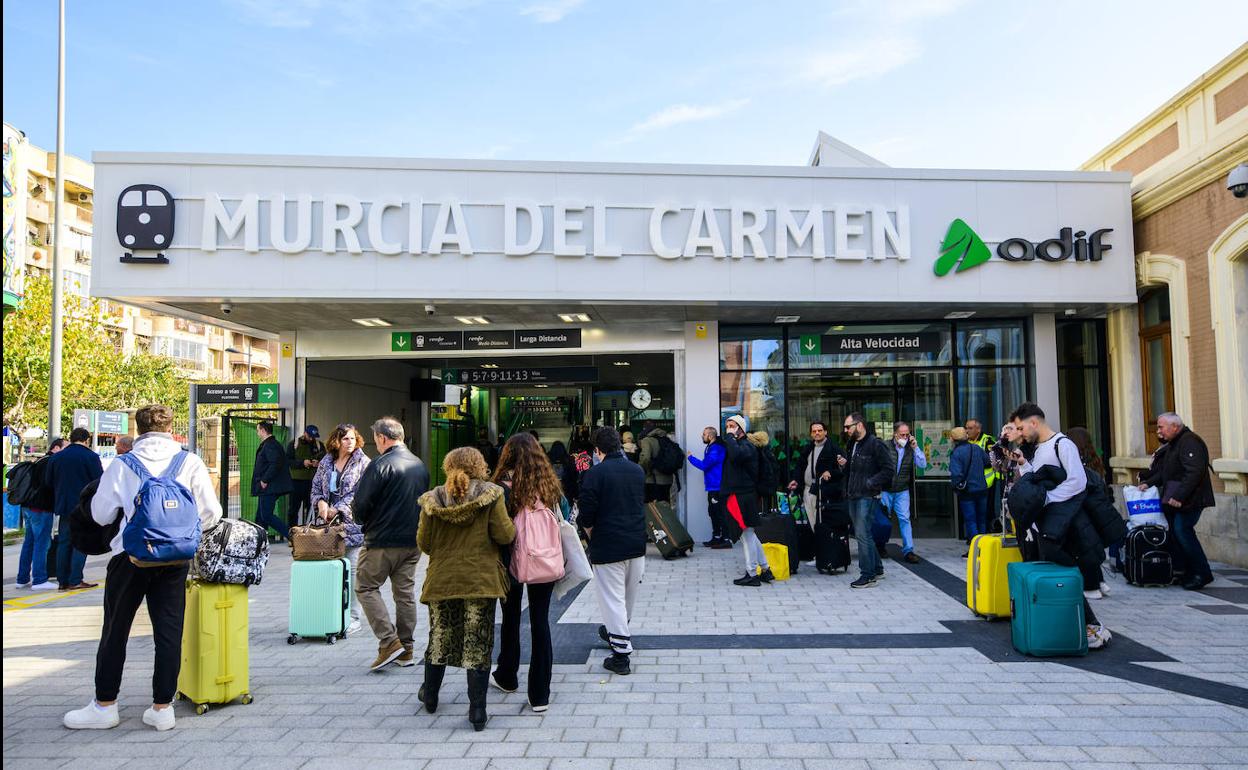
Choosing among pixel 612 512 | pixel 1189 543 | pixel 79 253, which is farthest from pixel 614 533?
pixel 79 253

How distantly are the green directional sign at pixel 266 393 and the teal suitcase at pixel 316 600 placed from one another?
25.4 ft

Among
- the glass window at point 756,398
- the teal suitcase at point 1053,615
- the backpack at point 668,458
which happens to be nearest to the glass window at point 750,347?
the glass window at point 756,398

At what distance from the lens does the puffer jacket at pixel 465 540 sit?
15.5ft

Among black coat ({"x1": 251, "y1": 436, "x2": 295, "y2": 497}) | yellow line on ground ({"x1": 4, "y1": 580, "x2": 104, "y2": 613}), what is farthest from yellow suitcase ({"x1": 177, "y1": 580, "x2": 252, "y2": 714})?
black coat ({"x1": 251, "y1": 436, "x2": 295, "y2": 497})

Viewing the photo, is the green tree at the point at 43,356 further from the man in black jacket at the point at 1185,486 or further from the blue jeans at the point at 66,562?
the man in black jacket at the point at 1185,486

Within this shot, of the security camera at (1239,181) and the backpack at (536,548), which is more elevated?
the security camera at (1239,181)

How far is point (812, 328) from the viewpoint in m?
13.5

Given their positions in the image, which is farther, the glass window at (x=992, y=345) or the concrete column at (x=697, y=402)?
the glass window at (x=992, y=345)

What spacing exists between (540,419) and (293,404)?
9.02m

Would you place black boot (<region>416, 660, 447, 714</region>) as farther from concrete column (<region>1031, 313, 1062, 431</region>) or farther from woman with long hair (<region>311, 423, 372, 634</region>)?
concrete column (<region>1031, 313, 1062, 431</region>)

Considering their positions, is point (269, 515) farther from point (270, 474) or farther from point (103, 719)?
point (103, 719)

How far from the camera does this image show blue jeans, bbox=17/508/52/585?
31.2 ft

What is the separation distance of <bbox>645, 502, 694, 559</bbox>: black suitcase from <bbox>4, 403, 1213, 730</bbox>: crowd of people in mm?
1847

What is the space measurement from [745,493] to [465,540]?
4506 mm
